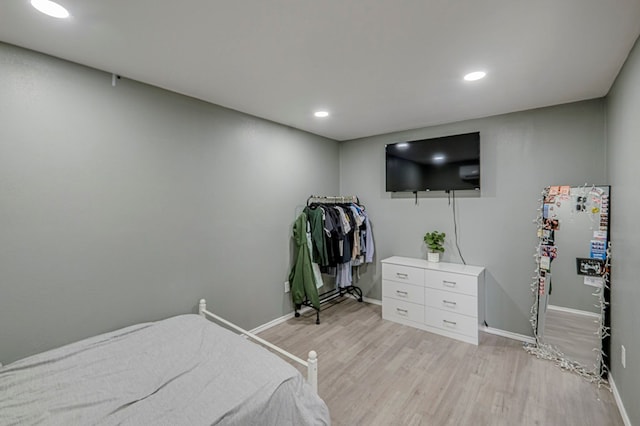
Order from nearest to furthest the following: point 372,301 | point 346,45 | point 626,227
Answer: point 346,45 < point 626,227 < point 372,301

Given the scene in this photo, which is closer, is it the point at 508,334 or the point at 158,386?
the point at 158,386

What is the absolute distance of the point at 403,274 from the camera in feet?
11.6

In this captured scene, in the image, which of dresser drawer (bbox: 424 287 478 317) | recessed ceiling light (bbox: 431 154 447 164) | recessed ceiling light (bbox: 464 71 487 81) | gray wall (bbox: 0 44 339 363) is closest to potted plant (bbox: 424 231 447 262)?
dresser drawer (bbox: 424 287 478 317)

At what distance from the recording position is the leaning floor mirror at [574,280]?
96.9 inches

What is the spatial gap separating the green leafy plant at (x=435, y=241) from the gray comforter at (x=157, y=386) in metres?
2.46

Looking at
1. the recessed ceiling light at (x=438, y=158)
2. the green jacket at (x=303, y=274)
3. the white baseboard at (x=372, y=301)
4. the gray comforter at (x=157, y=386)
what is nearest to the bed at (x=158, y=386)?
the gray comforter at (x=157, y=386)

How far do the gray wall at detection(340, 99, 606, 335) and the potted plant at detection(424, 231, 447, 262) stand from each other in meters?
0.12

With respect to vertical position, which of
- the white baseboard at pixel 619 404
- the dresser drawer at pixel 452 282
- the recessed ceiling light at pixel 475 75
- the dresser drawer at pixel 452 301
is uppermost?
the recessed ceiling light at pixel 475 75

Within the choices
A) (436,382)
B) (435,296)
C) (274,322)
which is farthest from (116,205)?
(435,296)

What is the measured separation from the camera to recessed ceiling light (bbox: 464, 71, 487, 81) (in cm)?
218

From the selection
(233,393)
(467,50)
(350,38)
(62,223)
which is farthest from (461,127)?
(62,223)

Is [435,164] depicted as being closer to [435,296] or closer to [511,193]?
[511,193]

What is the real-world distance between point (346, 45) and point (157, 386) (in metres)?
2.23

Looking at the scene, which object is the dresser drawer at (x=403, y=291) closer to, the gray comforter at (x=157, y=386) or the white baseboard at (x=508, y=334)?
the white baseboard at (x=508, y=334)
